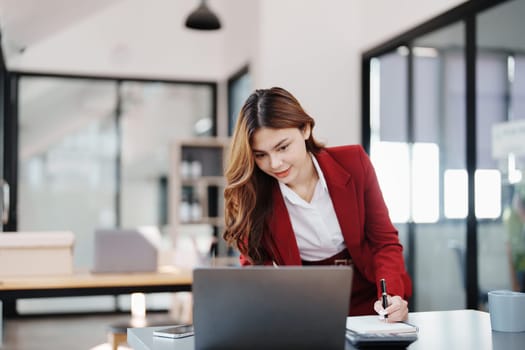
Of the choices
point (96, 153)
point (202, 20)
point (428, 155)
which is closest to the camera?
point (428, 155)

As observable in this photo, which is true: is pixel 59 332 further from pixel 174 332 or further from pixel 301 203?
pixel 174 332

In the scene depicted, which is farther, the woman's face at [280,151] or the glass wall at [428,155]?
the glass wall at [428,155]

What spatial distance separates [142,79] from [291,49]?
206 centimetres

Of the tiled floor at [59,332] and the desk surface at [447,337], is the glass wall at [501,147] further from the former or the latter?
the tiled floor at [59,332]

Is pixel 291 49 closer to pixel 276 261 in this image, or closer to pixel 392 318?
pixel 276 261

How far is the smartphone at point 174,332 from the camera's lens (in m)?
1.51

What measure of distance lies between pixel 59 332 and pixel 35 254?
2704 mm

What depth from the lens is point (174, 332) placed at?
154 centimetres

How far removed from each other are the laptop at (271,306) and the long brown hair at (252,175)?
2.18 ft

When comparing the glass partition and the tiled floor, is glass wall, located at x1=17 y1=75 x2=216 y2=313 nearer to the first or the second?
the tiled floor

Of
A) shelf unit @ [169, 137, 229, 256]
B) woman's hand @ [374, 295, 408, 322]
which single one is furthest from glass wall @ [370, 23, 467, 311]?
woman's hand @ [374, 295, 408, 322]

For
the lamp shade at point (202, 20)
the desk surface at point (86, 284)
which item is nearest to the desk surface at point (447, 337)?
the desk surface at point (86, 284)

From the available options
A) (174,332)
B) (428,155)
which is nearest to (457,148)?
(428,155)

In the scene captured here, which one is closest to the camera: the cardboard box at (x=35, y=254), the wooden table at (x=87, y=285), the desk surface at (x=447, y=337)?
the desk surface at (x=447, y=337)
